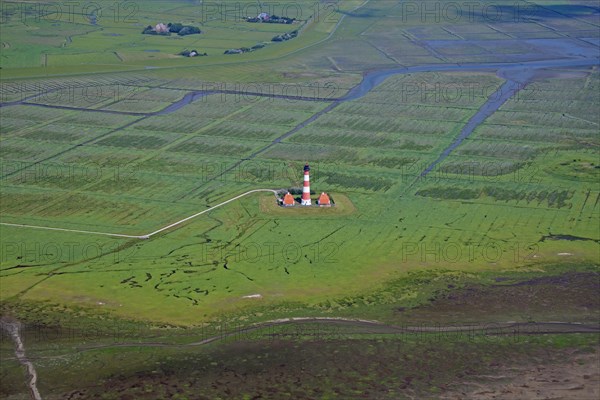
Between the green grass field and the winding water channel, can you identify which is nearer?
the green grass field

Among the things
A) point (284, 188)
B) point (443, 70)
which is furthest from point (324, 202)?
point (443, 70)

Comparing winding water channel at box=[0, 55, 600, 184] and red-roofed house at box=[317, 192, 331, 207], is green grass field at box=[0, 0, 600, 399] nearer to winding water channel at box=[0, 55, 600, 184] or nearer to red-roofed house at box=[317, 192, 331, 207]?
winding water channel at box=[0, 55, 600, 184]

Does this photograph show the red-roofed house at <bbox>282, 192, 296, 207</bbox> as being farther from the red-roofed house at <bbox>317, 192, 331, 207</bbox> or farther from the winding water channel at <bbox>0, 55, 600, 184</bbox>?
the winding water channel at <bbox>0, 55, 600, 184</bbox>

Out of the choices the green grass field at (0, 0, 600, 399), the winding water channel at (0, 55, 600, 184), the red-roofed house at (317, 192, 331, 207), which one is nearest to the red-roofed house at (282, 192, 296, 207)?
the green grass field at (0, 0, 600, 399)

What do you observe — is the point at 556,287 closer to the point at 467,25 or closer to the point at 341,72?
the point at 341,72

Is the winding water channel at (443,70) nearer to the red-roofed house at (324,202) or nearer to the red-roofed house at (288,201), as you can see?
the red-roofed house at (288,201)

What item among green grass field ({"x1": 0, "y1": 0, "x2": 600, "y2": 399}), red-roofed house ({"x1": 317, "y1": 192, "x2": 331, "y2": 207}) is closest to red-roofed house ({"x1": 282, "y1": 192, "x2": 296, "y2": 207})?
green grass field ({"x1": 0, "y1": 0, "x2": 600, "y2": 399})

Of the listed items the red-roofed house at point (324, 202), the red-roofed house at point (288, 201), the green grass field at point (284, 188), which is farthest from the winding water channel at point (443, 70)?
the red-roofed house at point (324, 202)

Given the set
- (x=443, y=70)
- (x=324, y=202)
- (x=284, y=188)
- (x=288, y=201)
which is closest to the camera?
(x=324, y=202)

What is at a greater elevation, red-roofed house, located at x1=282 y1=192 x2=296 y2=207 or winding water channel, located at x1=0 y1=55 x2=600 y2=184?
winding water channel, located at x1=0 y1=55 x2=600 y2=184

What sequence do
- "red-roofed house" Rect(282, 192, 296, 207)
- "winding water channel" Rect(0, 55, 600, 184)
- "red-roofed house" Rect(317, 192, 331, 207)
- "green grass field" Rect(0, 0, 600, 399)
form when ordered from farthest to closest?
1. "winding water channel" Rect(0, 55, 600, 184)
2. "red-roofed house" Rect(282, 192, 296, 207)
3. "red-roofed house" Rect(317, 192, 331, 207)
4. "green grass field" Rect(0, 0, 600, 399)

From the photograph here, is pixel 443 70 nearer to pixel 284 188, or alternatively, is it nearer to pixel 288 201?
pixel 284 188

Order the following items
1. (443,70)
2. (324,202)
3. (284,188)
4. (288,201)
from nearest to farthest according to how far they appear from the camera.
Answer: (324,202) → (288,201) → (284,188) → (443,70)

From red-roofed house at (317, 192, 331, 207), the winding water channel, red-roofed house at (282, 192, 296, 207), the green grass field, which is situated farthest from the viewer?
the winding water channel
